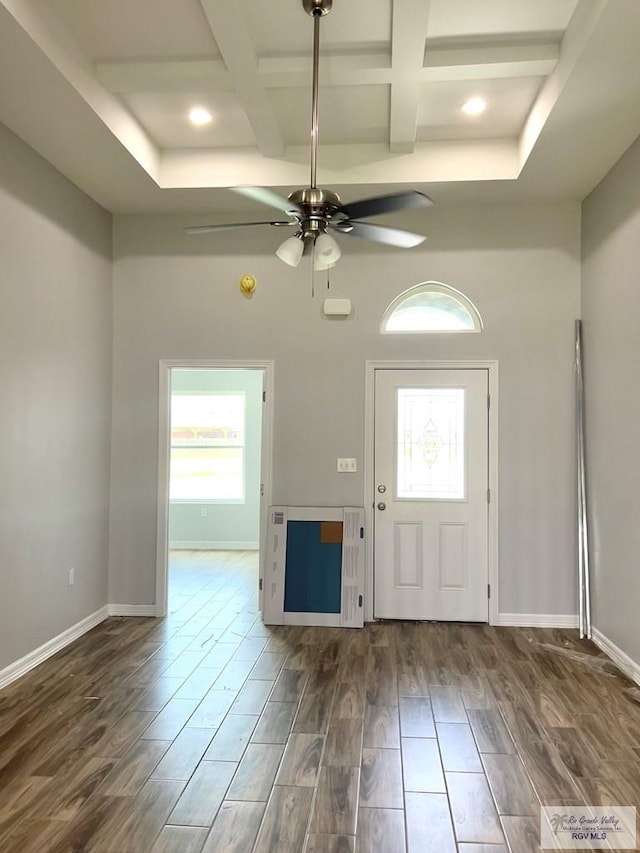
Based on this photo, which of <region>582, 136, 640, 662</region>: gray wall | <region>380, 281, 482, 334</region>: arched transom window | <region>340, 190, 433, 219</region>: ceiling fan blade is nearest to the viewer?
<region>340, 190, 433, 219</region>: ceiling fan blade

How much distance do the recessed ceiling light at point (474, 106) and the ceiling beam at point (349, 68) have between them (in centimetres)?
32

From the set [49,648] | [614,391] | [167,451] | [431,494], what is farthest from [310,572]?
[614,391]

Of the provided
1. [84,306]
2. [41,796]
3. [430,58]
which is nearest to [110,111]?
[84,306]

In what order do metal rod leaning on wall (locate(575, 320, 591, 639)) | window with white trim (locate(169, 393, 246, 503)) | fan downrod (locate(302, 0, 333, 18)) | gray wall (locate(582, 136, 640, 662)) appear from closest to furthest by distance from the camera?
fan downrod (locate(302, 0, 333, 18)), gray wall (locate(582, 136, 640, 662)), metal rod leaning on wall (locate(575, 320, 591, 639)), window with white trim (locate(169, 393, 246, 503))

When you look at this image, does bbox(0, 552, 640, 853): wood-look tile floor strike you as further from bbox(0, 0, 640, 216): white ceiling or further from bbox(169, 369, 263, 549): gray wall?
bbox(169, 369, 263, 549): gray wall

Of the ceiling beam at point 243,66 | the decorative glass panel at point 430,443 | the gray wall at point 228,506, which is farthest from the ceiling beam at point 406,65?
the gray wall at point 228,506

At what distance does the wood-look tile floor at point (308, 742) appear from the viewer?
7.38 feet

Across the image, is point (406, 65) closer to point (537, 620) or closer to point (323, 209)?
point (323, 209)

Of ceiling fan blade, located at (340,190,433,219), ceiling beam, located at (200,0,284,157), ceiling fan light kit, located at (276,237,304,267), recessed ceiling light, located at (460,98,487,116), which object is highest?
recessed ceiling light, located at (460,98,487,116)

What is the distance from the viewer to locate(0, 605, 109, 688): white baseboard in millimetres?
3602

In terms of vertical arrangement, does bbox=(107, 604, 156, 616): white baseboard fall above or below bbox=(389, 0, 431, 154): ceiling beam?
below

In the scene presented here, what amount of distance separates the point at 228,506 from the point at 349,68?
5893 mm

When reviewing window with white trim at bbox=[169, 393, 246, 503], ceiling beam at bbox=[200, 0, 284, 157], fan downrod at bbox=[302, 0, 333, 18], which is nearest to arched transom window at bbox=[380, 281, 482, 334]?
ceiling beam at bbox=[200, 0, 284, 157]

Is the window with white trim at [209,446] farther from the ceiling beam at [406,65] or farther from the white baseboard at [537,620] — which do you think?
the ceiling beam at [406,65]
